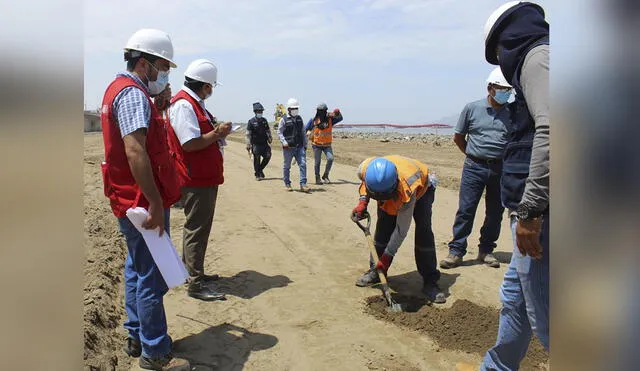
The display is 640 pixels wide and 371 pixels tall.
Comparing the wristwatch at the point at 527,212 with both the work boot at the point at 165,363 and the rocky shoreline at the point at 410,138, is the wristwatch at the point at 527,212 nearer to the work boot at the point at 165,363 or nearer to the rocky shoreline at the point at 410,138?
the work boot at the point at 165,363

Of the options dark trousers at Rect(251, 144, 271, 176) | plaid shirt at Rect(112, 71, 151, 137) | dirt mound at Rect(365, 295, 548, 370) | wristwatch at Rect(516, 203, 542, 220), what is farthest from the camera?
dark trousers at Rect(251, 144, 271, 176)

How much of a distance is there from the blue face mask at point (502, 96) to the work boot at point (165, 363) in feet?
12.3

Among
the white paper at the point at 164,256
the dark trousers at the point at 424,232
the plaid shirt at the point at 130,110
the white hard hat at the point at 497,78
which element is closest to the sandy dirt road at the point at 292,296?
the dark trousers at the point at 424,232

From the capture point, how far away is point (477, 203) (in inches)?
203

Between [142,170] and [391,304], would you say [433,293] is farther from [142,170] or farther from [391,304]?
[142,170]

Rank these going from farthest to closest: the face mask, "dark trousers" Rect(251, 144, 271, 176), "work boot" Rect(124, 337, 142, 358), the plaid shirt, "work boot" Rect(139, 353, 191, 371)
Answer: "dark trousers" Rect(251, 144, 271, 176)
"work boot" Rect(124, 337, 142, 358)
the face mask
"work boot" Rect(139, 353, 191, 371)
the plaid shirt

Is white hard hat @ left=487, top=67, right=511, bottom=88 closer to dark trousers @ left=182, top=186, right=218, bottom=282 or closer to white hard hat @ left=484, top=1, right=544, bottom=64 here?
white hard hat @ left=484, top=1, right=544, bottom=64

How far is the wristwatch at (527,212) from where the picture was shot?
1944mm

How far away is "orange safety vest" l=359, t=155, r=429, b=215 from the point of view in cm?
394

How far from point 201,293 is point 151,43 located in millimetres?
2315

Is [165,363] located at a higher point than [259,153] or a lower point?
lower

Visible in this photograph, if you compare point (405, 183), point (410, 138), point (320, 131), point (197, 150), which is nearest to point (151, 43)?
point (197, 150)

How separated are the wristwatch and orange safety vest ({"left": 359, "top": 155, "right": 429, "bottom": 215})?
1.94 m

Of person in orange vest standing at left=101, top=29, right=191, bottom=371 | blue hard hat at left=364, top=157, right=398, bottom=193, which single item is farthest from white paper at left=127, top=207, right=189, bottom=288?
blue hard hat at left=364, top=157, right=398, bottom=193
